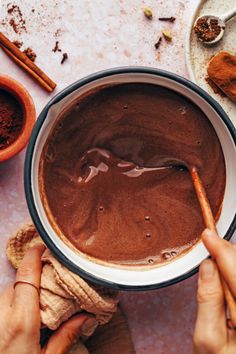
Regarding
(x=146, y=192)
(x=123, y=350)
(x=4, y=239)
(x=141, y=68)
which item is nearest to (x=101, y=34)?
(x=141, y=68)

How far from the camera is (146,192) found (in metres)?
1.46

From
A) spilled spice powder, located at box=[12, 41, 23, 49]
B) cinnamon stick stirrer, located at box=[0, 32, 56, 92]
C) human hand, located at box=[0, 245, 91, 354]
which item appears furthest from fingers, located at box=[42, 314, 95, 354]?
spilled spice powder, located at box=[12, 41, 23, 49]

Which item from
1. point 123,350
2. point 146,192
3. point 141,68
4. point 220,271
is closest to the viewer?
point 220,271

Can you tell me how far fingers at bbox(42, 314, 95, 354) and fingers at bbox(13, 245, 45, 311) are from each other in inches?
4.0

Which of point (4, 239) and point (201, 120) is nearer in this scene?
point (201, 120)

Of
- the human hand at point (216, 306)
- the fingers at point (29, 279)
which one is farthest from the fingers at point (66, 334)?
the human hand at point (216, 306)

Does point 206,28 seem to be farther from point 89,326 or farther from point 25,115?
point 89,326

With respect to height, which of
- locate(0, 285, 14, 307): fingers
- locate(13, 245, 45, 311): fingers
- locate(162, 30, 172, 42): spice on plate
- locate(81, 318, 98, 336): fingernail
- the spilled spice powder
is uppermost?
the spilled spice powder

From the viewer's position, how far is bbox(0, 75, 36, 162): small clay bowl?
56.8 inches

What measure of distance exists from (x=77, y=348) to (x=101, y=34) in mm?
704

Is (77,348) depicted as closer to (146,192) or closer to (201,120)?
(146,192)

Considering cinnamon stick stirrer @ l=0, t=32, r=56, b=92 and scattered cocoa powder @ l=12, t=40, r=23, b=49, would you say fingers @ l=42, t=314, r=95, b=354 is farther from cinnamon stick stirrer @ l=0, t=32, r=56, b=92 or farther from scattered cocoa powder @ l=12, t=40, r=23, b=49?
scattered cocoa powder @ l=12, t=40, r=23, b=49

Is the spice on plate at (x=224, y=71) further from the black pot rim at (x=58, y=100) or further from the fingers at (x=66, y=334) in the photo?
the fingers at (x=66, y=334)

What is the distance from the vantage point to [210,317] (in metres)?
1.21
